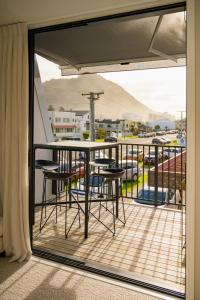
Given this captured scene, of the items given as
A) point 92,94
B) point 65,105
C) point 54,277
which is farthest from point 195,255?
point 92,94

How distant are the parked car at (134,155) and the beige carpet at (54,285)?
3.22 m

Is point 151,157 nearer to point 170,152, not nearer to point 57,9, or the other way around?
point 170,152

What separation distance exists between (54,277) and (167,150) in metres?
3.29

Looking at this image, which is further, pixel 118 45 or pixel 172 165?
pixel 172 165

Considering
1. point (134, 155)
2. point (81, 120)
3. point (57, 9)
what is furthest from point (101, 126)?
point (57, 9)

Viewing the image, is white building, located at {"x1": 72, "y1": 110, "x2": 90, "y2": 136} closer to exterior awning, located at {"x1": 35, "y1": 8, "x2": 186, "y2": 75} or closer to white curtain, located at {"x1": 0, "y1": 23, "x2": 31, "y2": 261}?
exterior awning, located at {"x1": 35, "y1": 8, "x2": 186, "y2": 75}

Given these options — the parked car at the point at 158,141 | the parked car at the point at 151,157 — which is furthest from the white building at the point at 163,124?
the parked car at the point at 151,157

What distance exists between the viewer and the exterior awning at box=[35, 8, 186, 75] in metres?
3.49

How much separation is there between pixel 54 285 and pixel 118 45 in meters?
3.42

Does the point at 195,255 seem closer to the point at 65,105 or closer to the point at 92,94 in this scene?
the point at 65,105

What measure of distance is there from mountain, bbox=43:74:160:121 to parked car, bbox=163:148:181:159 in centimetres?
141

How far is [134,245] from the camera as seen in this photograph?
3373 millimetres

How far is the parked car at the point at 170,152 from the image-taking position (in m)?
5.07

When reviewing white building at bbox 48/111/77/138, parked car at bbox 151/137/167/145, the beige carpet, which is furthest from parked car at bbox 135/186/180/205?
the beige carpet
